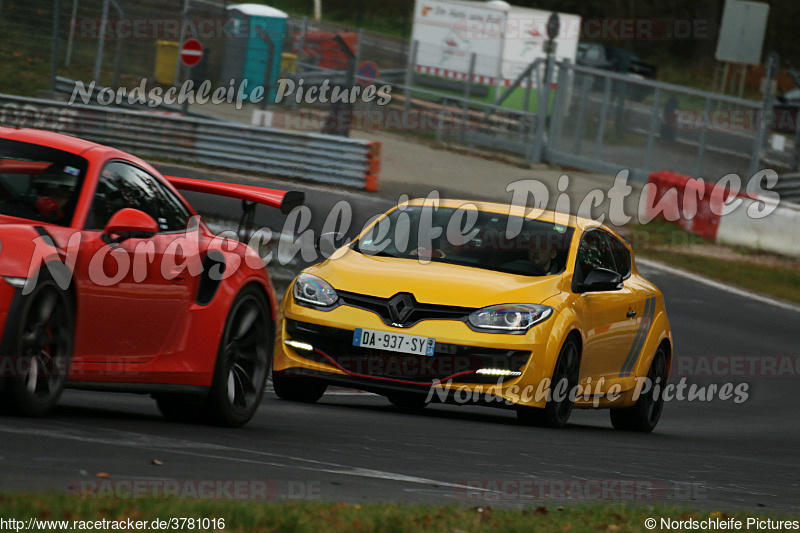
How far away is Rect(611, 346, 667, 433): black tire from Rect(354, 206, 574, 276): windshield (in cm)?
171

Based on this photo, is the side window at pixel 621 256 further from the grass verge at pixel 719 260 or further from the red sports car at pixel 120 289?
the grass verge at pixel 719 260

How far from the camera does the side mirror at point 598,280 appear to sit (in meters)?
10.3

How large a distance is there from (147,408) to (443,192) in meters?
16.8

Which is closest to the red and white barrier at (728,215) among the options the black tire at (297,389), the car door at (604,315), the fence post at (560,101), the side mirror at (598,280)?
the fence post at (560,101)

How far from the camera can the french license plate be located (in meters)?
9.47

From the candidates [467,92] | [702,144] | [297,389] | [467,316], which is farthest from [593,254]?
[467,92]

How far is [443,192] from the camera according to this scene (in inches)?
1005

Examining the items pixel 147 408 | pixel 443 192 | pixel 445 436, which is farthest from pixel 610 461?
pixel 443 192

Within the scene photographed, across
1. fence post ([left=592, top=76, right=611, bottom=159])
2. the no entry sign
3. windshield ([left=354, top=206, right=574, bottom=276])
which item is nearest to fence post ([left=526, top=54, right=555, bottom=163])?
fence post ([left=592, top=76, right=611, bottom=159])

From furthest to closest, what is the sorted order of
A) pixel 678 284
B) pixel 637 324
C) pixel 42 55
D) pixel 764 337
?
pixel 42 55
pixel 678 284
pixel 764 337
pixel 637 324

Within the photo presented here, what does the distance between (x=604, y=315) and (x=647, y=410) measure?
147cm

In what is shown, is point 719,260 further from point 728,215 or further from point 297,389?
point 297,389

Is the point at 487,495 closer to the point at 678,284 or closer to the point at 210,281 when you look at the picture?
the point at 210,281

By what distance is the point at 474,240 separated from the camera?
1065cm
